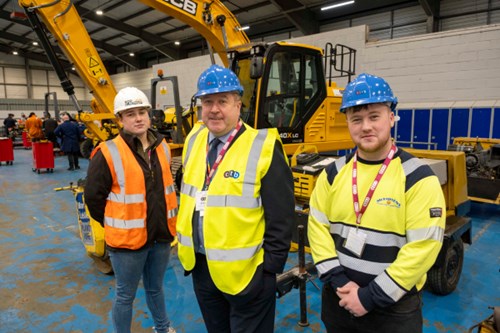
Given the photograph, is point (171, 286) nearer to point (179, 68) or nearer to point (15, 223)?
point (15, 223)

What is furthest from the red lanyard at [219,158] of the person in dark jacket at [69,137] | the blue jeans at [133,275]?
the person in dark jacket at [69,137]

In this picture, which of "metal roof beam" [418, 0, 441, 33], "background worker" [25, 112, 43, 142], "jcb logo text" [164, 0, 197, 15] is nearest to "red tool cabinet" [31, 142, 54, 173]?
"background worker" [25, 112, 43, 142]

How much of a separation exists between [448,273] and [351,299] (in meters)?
2.52

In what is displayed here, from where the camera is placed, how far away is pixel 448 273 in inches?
134

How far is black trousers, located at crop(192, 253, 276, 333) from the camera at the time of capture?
64.1 inches

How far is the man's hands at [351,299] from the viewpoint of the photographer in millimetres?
1448

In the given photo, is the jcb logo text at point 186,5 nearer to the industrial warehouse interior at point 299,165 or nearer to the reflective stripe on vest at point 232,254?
the industrial warehouse interior at point 299,165

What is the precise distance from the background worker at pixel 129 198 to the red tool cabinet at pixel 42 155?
9.67m

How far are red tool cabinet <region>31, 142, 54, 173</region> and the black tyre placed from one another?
1087 centimetres

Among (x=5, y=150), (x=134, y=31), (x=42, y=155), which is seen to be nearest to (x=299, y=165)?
(x=42, y=155)

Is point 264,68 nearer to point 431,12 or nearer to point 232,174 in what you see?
point 232,174

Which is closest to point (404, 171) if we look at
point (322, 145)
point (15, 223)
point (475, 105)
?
point (322, 145)

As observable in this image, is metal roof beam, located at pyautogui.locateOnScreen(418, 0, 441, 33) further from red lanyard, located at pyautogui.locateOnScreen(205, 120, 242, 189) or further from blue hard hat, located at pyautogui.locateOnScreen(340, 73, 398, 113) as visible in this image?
red lanyard, located at pyautogui.locateOnScreen(205, 120, 242, 189)

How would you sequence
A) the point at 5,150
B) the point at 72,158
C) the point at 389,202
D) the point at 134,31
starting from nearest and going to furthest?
the point at 389,202
the point at 72,158
the point at 5,150
the point at 134,31
